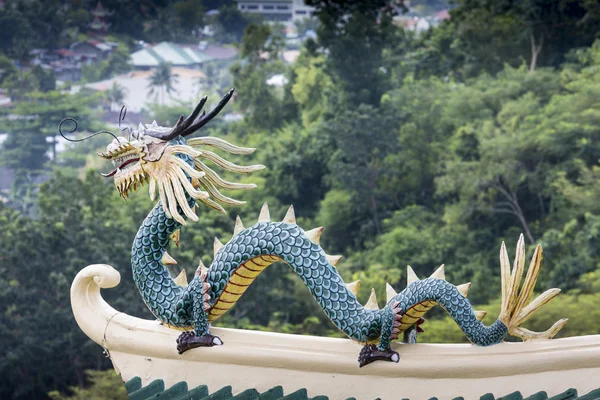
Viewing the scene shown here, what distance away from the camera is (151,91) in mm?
28781

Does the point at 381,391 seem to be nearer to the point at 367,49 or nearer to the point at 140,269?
the point at 140,269

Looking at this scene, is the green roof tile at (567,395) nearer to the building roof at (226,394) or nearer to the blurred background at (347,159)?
the building roof at (226,394)

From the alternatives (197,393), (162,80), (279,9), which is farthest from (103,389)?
(279,9)

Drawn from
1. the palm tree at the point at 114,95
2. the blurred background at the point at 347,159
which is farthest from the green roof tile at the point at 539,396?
the palm tree at the point at 114,95

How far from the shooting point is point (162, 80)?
2934cm

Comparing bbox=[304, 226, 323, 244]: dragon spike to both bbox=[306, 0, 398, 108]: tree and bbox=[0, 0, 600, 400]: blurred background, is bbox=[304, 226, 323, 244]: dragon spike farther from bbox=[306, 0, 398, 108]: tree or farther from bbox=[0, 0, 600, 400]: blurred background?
bbox=[306, 0, 398, 108]: tree

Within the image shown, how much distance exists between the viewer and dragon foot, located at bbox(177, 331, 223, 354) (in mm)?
4090

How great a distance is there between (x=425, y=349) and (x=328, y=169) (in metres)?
17.0

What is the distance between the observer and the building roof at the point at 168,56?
30.4 m

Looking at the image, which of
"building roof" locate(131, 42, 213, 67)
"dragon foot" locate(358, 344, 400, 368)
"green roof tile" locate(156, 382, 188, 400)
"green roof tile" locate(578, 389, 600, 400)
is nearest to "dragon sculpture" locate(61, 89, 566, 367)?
"dragon foot" locate(358, 344, 400, 368)

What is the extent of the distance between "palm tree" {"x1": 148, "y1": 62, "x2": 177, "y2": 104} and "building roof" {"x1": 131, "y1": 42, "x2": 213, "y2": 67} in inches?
18.7

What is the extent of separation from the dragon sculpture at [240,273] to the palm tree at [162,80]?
980 inches

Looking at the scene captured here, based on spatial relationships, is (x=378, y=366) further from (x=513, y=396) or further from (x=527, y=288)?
(x=527, y=288)

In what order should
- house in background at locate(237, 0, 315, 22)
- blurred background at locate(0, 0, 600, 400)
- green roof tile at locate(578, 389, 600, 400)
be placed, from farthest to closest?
house in background at locate(237, 0, 315, 22), blurred background at locate(0, 0, 600, 400), green roof tile at locate(578, 389, 600, 400)
